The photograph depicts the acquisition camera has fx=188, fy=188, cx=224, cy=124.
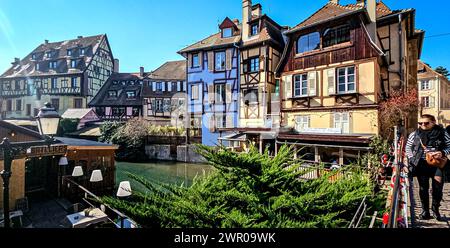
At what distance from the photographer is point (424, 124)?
1062 millimetres

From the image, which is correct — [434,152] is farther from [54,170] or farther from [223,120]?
[54,170]

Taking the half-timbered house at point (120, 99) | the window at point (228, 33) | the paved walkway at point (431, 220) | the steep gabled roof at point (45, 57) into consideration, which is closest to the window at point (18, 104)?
the steep gabled roof at point (45, 57)

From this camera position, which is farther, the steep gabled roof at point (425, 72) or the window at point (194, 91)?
the window at point (194, 91)

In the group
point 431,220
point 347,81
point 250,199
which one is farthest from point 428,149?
point 347,81

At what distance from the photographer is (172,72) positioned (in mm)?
1752

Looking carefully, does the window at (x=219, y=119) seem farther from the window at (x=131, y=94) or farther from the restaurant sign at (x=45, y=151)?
the restaurant sign at (x=45, y=151)

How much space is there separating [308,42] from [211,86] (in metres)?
1.44

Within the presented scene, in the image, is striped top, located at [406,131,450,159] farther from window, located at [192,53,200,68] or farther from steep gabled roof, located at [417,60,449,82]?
window, located at [192,53,200,68]

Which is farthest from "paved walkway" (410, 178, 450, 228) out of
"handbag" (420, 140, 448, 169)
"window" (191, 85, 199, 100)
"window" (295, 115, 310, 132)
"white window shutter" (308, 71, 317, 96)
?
"window" (191, 85, 199, 100)

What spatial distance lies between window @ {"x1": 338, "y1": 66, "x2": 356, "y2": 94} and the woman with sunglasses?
1.81 meters

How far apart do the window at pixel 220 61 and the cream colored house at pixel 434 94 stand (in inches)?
74.5

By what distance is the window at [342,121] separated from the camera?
230cm

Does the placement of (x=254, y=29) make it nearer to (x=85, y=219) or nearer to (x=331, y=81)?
(x=331, y=81)
